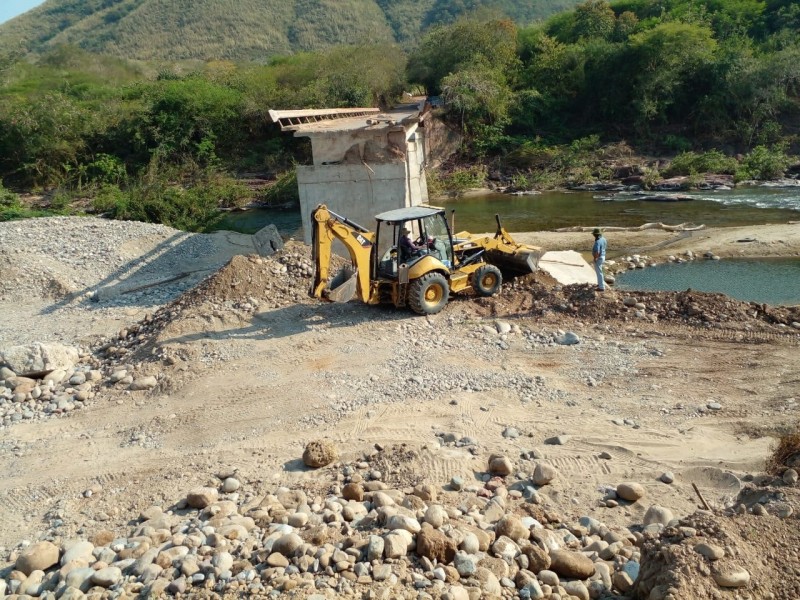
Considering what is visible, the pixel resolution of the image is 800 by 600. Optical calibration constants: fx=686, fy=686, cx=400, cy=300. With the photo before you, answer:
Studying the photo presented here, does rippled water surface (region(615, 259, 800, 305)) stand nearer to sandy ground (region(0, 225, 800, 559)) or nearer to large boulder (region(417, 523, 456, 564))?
sandy ground (region(0, 225, 800, 559))

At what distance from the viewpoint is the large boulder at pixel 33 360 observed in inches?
377

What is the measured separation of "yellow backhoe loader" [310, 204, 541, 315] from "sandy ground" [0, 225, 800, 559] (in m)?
0.42

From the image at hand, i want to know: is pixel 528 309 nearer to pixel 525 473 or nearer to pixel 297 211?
pixel 525 473

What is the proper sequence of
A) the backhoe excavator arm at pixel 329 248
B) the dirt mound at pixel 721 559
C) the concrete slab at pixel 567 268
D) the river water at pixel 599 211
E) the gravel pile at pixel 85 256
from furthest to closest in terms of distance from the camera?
the river water at pixel 599 211 → the gravel pile at pixel 85 256 → the concrete slab at pixel 567 268 → the backhoe excavator arm at pixel 329 248 → the dirt mound at pixel 721 559

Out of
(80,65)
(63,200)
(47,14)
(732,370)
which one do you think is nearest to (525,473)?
(732,370)

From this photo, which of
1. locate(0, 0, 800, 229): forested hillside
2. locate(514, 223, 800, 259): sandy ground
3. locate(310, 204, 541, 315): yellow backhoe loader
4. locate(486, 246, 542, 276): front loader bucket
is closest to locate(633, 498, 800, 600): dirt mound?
locate(310, 204, 541, 315): yellow backhoe loader

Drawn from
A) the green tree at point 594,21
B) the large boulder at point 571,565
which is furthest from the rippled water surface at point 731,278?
the green tree at point 594,21

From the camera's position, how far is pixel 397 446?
705 cm

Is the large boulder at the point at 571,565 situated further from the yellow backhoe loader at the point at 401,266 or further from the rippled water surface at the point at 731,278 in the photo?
the rippled water surface at the point at 731,278

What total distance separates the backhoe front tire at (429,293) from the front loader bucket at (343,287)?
2.99 feet

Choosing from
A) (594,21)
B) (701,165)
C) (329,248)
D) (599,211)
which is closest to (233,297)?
(329,248)

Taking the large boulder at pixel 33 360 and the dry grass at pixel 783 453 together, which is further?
the large boulder at pixel 33 360

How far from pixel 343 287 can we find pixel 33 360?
4.52 meters

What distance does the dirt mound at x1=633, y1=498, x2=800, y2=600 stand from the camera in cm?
398
